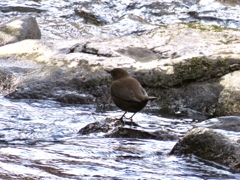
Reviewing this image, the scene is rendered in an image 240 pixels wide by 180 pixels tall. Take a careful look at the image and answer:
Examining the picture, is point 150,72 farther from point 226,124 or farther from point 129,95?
point 226,124

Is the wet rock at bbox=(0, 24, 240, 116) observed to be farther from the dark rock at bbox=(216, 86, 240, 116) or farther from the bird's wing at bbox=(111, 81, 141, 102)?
the bird's wing at bbox=(111, 81, 141, 102)

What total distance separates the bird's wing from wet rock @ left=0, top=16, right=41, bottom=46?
150 inches

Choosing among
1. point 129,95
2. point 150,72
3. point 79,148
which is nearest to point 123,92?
point 129,95

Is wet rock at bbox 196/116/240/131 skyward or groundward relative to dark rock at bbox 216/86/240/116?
skyward

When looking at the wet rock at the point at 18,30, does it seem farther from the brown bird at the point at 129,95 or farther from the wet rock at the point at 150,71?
→ the brown bird at the point at 129,95

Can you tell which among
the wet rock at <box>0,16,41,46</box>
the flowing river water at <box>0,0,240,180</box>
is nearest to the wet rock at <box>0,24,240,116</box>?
the flowing river water at <box>0,0,240,180</box>

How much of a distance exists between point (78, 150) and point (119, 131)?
0.68 m

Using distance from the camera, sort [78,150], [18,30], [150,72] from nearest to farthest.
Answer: [78,150], [150,72], [18,30]

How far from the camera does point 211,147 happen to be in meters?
5.12

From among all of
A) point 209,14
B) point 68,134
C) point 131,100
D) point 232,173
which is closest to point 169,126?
point 131,100

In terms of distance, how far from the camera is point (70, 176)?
4582 millimetres

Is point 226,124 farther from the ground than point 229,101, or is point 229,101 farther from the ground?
point 226,124

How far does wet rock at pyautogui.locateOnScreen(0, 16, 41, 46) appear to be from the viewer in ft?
32.8

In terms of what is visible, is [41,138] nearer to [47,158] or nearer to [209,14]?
[47,158]
